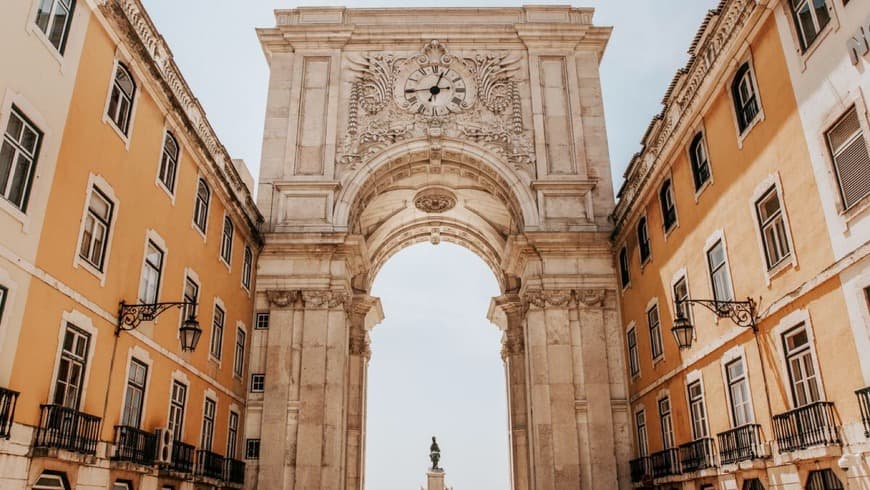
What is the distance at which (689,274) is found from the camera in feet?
60.3

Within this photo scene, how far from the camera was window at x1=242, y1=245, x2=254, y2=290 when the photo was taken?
2443 cm

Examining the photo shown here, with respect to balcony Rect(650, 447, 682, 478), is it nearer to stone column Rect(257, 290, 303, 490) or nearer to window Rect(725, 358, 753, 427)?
window Rect(725, 358, 753, 427)

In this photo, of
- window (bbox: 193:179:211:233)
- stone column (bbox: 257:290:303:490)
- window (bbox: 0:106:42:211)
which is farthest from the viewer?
stone column (bbox: 257:290:303:490)

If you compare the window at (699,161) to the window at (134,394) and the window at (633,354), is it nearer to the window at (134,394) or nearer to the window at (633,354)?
the window at (633,354)

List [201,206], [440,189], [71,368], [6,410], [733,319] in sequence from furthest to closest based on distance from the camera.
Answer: [440,189] → [201,206] → [733,319] → [71,368] → [6,410]

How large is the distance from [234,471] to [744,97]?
18.0 metres

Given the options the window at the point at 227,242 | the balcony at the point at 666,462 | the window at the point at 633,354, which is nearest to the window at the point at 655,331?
the window at the point at 633,354

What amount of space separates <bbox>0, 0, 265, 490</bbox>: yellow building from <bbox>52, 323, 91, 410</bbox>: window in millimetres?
34

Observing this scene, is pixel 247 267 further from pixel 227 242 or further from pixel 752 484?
pixel 752 484

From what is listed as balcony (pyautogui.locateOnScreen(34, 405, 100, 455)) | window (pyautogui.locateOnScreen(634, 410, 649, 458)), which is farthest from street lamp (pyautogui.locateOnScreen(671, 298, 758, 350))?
balcony (pyautogui.locateOnScreen(34, 405, 100, 455))

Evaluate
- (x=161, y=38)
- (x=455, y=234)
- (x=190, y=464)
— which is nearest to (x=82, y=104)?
(x=161, y=38)

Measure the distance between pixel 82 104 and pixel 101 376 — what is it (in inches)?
209

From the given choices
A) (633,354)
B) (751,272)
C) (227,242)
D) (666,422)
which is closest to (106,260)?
(227,242)

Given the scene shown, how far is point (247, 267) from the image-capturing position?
2491 centimetres
